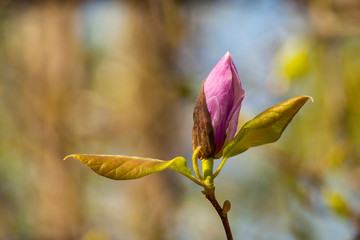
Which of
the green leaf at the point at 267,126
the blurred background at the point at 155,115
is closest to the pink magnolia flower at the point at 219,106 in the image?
the green leaf at the point at 267,126

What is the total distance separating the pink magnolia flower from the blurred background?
2.49 ft

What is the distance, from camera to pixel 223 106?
57cm

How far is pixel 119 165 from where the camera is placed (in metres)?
0.51

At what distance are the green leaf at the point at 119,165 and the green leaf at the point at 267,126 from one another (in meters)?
0.09

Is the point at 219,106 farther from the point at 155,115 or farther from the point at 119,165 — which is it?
the point at 155,115

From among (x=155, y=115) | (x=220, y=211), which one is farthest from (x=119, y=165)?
(x=155, y=115)

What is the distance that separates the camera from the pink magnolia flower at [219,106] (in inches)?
21.9

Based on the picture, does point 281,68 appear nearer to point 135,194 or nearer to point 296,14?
point 296,14

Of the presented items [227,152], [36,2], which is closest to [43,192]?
[36,2]

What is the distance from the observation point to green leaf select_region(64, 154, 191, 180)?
1.65 feet

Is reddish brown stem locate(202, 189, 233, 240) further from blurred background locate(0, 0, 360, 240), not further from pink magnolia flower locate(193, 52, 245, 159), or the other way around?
blurred background locate(0, 0, 360, 240)

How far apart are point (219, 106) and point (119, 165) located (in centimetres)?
15

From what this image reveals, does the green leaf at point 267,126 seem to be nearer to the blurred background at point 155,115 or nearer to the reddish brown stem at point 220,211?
the reddish brown stem at point 220,211

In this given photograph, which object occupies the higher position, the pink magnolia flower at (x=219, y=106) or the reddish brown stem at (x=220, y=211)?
the pink magnolia flower at (x=219, y=106)
